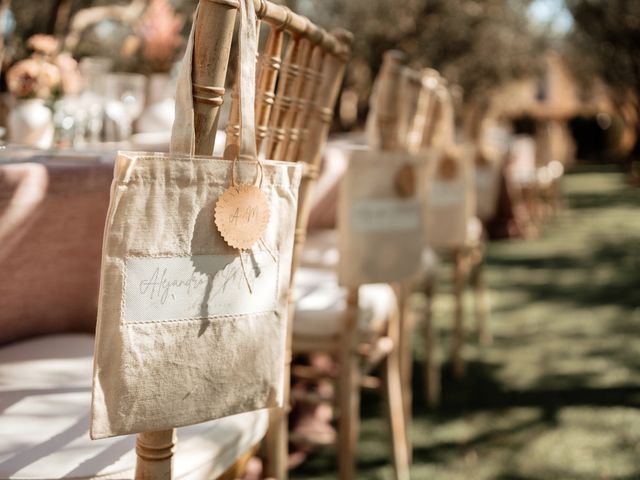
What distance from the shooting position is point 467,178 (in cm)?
231

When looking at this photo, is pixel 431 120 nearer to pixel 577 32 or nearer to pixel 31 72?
pixel 31 72

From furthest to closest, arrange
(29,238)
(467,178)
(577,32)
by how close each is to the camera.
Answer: (577,32)
(467,178)
(29,238)

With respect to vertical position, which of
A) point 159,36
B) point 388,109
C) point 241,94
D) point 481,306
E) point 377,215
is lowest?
point 481,306

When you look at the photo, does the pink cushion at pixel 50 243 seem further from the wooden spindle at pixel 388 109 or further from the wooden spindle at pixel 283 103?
the wooden spindle at pixel 388 109

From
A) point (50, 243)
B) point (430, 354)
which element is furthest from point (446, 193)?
point (50, 243)

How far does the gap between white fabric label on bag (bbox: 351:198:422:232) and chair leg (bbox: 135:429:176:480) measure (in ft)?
2.48

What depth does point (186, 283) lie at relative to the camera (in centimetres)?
72

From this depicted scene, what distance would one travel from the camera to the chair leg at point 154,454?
0.78 m

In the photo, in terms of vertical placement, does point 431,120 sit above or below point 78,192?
above

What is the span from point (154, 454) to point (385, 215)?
86 centimetres

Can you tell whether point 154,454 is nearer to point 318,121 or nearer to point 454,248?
point 318,121

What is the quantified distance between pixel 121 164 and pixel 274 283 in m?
0.26

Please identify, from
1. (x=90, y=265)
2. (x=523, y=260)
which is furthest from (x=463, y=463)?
(x=523, y=260)

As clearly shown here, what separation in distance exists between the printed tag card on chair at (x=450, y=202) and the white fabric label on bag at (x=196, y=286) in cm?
147
